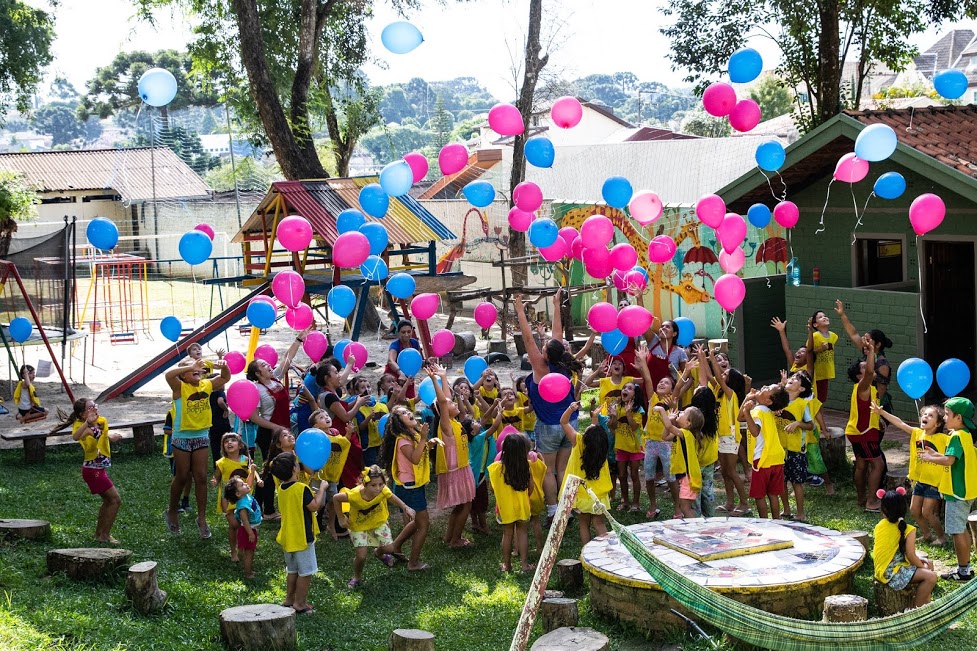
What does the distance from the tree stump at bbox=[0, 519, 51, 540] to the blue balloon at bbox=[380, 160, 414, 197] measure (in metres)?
4.08

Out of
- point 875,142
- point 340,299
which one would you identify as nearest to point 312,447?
point 340,299

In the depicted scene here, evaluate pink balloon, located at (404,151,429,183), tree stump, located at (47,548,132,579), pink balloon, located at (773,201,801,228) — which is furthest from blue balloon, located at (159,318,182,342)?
pink balloon, located at (773,201,801,228)

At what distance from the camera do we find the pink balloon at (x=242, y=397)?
8836 mm

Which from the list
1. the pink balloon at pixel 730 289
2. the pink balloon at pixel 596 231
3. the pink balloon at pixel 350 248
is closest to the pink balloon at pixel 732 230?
the pink balloon at pixel 730 289

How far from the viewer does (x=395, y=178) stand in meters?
9.97

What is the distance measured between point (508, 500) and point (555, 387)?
3.57 ft

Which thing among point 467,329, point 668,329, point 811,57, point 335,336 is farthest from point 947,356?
point 335,336

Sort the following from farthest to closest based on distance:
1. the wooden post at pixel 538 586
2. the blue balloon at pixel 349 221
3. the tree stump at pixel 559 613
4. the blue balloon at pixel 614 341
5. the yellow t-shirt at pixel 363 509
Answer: the blue balloon at pixel 349 221 < the blue balloon at pixel 614 341 < the yellow t-shirt at pixel 363 509 < the tree stump at pixel 559 613 < the wooden post at pixel 538 586

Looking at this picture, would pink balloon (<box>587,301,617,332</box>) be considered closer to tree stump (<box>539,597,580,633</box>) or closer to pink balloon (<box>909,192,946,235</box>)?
pink balloon (<box>909,192,946,235</box>)


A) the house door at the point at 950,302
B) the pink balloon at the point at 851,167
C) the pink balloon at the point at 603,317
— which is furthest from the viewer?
the house door at the point at 950,302

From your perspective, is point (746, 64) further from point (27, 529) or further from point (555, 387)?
point (27, 529)

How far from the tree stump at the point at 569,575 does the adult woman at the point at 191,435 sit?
10.2ft

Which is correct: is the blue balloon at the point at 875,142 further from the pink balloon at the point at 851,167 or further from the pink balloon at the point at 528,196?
the pink balloon at the point at 528,196

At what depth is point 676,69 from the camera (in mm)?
19594
